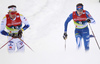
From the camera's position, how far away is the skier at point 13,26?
1.65m

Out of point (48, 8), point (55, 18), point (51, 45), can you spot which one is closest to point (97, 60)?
point (51, 45)

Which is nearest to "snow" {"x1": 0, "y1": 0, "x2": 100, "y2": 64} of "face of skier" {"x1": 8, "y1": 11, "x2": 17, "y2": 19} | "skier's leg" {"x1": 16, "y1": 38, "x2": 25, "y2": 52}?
"skier's leg" {"x1": 16, "y1": 38, "x2": 25, "y2": 52}

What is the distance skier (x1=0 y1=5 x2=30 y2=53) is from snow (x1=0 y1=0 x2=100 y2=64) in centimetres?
9

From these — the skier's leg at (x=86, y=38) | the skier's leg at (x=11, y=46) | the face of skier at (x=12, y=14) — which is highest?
the face of skier at (x=12, y=14)

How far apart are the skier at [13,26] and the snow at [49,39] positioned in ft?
0.30

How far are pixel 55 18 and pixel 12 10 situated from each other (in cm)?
91

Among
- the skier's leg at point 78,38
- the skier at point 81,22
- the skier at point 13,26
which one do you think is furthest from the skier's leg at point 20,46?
the skier's leg at point 78,38

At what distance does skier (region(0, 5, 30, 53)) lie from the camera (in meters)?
1.65

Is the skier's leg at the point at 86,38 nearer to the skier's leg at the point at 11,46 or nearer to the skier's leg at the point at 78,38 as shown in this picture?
the skier's leg at the point at 78,38

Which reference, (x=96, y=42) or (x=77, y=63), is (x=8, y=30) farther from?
(x=96, y=42)

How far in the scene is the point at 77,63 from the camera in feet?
5.24

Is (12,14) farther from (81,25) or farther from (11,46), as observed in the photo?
(81,25)

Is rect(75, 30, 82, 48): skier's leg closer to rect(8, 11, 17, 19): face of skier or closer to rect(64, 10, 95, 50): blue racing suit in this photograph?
rect(64, 10, 95, 50): blue racing suit

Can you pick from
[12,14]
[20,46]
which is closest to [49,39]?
[20,46]
